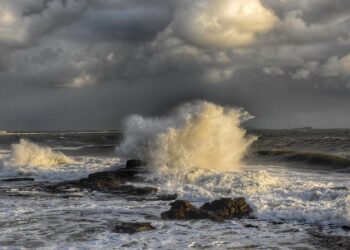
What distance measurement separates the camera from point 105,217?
1298 cm

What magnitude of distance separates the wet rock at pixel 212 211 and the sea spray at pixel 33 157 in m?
16.5

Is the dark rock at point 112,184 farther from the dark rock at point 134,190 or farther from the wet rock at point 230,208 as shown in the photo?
the wet rock at point 230,208

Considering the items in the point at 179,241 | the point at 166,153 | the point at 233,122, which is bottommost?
the point at 179,241

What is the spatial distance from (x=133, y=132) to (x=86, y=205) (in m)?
12.9

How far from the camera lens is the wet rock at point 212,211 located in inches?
499

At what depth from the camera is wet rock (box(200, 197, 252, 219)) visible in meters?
13.0

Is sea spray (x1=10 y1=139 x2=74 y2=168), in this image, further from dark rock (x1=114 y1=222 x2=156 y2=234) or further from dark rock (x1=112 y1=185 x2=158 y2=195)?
dark rock (x1=114 y1=222 x2=156 y2=234)

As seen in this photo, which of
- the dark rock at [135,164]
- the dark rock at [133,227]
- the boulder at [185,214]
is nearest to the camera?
the dark rock at [133,227]

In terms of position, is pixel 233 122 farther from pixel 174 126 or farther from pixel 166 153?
pixel 166 153

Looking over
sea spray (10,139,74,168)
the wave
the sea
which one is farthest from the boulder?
the wave

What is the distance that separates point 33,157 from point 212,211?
18197 millimetres

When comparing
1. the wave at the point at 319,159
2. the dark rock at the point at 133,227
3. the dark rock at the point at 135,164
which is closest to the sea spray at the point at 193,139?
A: the dark rock at the point at 135,164

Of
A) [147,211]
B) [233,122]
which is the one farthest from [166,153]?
[147,211]

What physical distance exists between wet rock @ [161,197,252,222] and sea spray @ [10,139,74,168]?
649 inches
